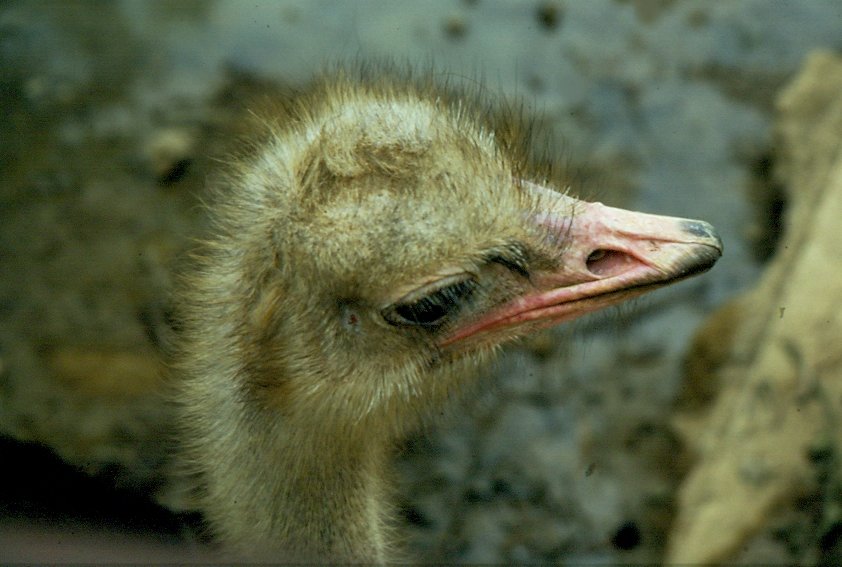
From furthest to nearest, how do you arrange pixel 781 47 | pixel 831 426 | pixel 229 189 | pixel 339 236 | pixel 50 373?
pixel 781 47 < pixel 50 373 < pixel 831 426 < pixel 229 189 < pixel 339 236

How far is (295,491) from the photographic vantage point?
7.05 feet

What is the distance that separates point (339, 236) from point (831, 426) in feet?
5.35

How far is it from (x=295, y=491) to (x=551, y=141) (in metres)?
1.32

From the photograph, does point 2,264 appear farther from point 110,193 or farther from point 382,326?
point 382,326

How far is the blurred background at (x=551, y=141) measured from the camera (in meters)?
3.22

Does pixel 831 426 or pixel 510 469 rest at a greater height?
pixel 831 426

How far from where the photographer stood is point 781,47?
359 cm

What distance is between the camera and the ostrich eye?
6.29 feet

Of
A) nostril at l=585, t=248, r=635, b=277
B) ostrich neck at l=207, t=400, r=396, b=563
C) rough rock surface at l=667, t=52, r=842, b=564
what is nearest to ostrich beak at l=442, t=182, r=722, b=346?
nostril at l=585, t=248, r=635, b=277

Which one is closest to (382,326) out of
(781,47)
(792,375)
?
(792,375)

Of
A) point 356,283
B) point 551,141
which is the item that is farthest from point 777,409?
point 356,283

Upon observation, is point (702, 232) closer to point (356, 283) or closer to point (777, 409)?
point (356, 283)

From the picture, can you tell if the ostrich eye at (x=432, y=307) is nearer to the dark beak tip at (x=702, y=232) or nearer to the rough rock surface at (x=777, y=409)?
the dark beak tip at (x=702, y=232)

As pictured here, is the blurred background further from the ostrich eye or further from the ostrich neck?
the ostrich eye
